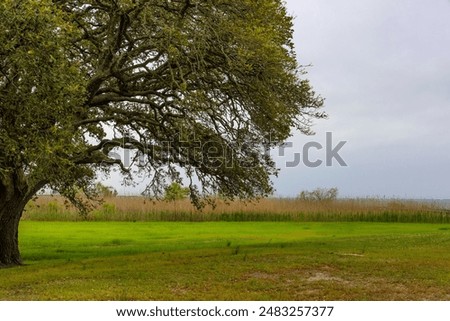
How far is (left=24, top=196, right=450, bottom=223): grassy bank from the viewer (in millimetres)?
52938

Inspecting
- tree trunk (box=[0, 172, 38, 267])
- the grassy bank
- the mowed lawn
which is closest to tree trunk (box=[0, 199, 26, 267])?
tree trunk (box=[0, 172, 38, 267])

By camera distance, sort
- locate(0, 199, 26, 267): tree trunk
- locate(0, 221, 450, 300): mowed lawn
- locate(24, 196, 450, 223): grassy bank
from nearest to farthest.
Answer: locate(0, 221, 450, 300): mowed lawn → locate(0, 199, 26, 267): tree trunk → locate(24, 196, 450, 223): grassy bank

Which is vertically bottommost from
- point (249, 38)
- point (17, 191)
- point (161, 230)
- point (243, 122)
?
point (161, 230)

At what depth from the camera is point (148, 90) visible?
84.5 feet

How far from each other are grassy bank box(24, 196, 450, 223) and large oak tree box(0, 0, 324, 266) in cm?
2449

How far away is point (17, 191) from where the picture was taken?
2622cm

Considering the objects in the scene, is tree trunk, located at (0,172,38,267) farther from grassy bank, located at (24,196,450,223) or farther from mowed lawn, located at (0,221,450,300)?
grassy bank, located at (24,196,450,223)

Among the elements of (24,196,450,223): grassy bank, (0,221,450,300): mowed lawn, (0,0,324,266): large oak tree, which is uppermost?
(0,0,324,266): large oak tree

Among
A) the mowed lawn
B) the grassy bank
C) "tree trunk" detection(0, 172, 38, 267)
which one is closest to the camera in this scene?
the mowed lawn

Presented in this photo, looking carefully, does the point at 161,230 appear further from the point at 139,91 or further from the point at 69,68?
the point at 69,68

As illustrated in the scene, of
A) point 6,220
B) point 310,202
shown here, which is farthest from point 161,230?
point 6,220

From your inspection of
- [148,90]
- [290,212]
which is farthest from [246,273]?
[290,212]

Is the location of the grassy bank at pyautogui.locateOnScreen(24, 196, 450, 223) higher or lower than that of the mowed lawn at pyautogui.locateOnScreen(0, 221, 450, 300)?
higher
